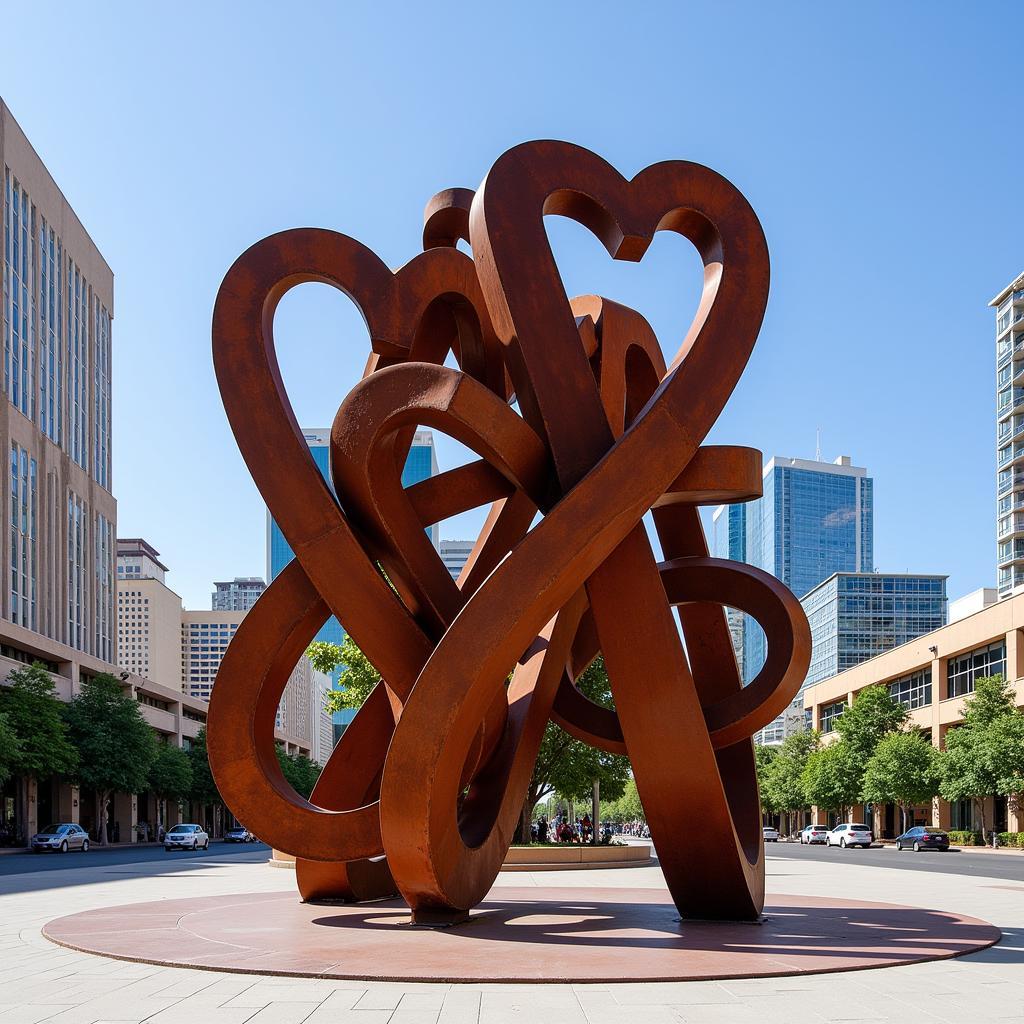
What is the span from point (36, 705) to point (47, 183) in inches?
1390

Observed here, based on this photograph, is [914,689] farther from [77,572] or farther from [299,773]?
[77,572]

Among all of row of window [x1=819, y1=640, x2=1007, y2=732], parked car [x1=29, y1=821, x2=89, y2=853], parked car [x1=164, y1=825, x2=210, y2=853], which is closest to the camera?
parked car [x1=29, y1=821, x2=89, y2=853]

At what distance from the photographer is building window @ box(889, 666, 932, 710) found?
77812mm

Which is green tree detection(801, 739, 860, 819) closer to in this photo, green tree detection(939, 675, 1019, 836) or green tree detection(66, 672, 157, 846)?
green tree detection(939, 675, 1019, 836)

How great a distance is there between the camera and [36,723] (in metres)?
56.1

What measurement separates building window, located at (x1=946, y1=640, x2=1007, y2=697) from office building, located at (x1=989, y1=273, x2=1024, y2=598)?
27533mm

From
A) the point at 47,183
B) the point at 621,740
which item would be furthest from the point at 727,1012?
the point at 47,183

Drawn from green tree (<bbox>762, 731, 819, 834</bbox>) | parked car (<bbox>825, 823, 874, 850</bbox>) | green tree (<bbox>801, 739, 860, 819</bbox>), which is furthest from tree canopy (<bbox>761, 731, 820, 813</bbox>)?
parked car (<bbox>825, 823, 874, 850</bbox>)

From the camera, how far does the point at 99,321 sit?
8912 cm

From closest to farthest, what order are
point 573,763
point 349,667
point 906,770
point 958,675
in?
point 573,763 → point 349,667 → point 906,770 → point 958,675

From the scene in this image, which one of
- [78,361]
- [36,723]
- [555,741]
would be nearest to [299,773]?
[78,361]

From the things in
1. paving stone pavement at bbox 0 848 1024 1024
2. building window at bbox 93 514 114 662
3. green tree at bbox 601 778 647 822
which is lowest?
green tree at bbox 601 778 647 822

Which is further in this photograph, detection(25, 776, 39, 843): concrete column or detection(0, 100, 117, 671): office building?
detection(0, 100, 117, 671): office building

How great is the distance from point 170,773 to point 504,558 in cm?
6777
